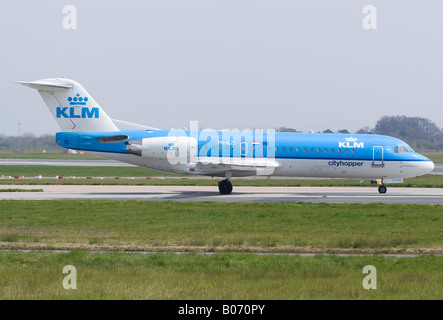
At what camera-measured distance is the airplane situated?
121 feet

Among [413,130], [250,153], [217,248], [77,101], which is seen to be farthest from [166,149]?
[413,130]

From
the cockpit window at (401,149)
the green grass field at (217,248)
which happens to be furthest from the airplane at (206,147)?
the green grass field at (217,248)

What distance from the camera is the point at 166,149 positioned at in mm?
36781

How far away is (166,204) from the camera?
29.5m

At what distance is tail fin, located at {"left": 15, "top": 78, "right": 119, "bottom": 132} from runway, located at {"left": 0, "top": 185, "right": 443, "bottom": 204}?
3949 millimetres

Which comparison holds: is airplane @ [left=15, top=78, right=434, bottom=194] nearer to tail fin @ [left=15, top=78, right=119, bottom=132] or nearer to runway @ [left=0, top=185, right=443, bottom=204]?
tail fin @ [left=15, top=78, right=119, bottom=132]

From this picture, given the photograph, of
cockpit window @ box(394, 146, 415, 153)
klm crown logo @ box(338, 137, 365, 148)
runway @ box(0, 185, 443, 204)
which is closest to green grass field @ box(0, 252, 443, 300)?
runway @ box(0, 185, 443, 204)

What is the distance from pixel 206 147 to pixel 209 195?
113 inches

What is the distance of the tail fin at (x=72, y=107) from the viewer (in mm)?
37000

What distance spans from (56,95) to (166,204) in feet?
39.1

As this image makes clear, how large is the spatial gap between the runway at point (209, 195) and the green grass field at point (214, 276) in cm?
1745
